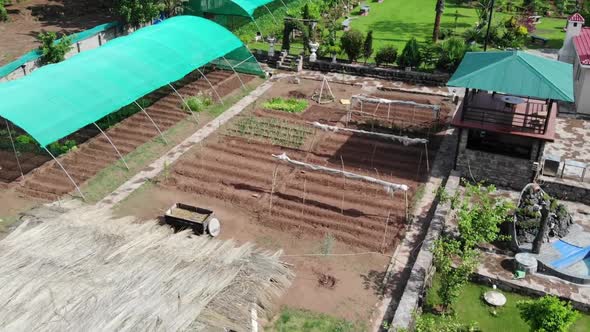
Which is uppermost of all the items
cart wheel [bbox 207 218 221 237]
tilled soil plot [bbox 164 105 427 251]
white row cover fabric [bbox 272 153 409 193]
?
white row cover fabric [bbox 272 153 409 193]

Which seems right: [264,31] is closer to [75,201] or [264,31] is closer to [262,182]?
[262,182]

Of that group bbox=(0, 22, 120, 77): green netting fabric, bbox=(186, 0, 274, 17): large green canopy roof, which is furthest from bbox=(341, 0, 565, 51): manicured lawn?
bbox=(0, 22, 120, 77): green netting fabric

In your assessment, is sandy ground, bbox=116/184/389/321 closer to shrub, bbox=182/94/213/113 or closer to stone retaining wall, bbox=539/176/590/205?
shrub, bbox=182/94/213/113

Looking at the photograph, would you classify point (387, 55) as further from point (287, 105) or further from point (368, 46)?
point (287, 105)

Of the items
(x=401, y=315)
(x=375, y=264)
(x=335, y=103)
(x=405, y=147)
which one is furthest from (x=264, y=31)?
(x=401, y=315)

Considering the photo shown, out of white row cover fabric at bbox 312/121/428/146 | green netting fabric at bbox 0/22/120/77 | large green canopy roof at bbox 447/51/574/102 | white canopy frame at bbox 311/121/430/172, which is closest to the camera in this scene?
large green canopy roof at bbox 447/51/574/102

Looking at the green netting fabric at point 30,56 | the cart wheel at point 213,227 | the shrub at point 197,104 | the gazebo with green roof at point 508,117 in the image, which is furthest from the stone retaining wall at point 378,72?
the cart wheel at point 213,227

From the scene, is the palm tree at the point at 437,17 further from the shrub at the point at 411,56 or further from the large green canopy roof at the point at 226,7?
the large green canopy roof at the point at 226,7

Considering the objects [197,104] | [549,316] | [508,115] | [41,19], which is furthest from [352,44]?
[41,19]

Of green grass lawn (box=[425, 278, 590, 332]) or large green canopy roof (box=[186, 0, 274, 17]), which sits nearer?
green grass lawn (box=[425, 278, 590, 332])
